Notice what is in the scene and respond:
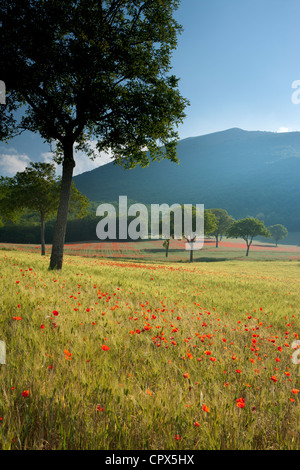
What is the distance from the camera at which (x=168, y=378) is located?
2.70 metres

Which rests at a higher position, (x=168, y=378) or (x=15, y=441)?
(x=15, y=441)

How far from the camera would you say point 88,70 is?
997 cm

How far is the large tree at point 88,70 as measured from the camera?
947 cm

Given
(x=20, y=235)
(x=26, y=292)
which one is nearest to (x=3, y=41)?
(x=26, y=292)

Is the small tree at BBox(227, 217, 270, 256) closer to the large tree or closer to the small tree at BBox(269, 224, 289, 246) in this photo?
the small tree at BBox(269, 224, 289, 246)

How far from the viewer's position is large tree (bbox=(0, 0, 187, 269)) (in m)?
9.47

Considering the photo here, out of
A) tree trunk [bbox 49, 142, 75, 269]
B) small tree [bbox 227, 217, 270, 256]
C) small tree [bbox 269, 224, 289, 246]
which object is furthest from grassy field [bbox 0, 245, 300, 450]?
small tree [bbox 269, 224, 289, 246]

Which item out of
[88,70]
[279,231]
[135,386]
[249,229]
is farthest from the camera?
[279,231]

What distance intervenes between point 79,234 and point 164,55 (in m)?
104

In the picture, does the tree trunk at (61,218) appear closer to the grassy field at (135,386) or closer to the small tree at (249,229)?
the grassy field at (135,386)

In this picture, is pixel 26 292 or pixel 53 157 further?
pixel 53 157

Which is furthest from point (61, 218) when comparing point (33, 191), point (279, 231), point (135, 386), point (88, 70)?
point (279, 231)

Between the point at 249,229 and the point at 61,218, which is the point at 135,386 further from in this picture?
the point at 249,229
